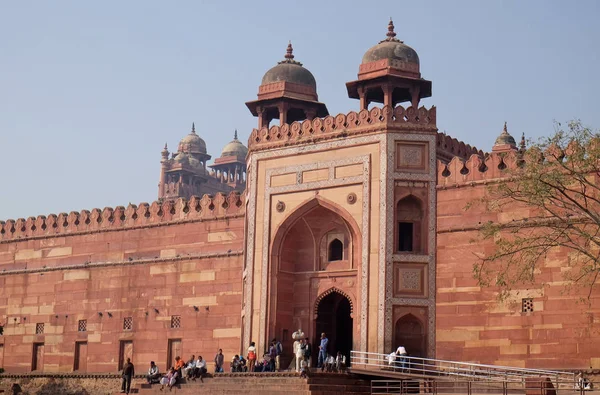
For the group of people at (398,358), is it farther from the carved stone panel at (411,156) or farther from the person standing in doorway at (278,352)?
the carved stone panel at (411,156)

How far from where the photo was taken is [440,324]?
787 inches

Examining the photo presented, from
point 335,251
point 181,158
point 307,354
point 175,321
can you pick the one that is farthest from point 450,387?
point 181,158

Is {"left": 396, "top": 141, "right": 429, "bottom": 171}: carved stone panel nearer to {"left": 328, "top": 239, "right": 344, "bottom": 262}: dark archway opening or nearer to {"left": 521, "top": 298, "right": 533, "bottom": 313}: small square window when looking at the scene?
{"left": 328, "top": 239, "right": 344, "bottom": 262}: dark archway opening

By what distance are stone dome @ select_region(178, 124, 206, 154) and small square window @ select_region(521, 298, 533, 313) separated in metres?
37.8

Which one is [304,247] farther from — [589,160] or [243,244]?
[589,160]

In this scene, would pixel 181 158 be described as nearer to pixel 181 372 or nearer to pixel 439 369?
pixel 181 372

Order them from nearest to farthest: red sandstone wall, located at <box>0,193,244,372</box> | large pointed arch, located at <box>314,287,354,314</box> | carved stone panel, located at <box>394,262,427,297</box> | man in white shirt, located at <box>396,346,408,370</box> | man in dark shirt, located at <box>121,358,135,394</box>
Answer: man in white shirt, located at <box>396,346,408,370</box>
carved stone panel, located at <box>394,262,427,297</box>
large pointed arch, located at <box>314,287,354,314</box>
man in dark shirt, located at <box>121,358,135,394</box>
red sandstone wall, located at <box>0,193,244,372</box>

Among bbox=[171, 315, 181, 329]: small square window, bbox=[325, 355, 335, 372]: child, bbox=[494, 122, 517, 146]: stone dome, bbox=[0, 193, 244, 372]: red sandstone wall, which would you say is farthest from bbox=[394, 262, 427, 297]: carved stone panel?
bbox=[494, 122, 517, 146]: stone dome

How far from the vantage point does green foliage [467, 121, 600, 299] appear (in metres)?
16.2

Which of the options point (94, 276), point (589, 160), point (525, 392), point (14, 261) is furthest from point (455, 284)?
point (14, 261)

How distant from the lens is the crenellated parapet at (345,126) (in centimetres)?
2098

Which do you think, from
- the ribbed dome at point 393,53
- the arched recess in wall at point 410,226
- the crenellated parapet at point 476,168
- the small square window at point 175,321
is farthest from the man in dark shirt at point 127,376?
the ribbed dome at point 393,53

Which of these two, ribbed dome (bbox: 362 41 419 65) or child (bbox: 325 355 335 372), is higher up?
ribbed dome (bbox: 362 41 419 65)

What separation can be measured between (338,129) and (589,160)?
22.1 feet
